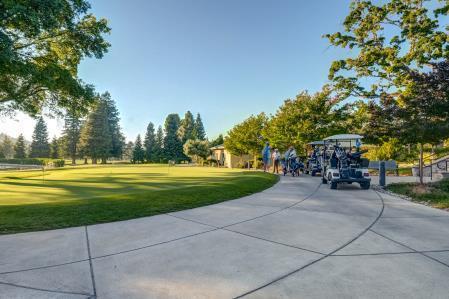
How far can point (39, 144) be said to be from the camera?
225ft

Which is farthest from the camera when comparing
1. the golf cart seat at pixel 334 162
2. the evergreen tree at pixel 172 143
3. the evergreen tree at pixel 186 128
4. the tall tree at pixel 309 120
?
the evergreen tree at pixel 186 128

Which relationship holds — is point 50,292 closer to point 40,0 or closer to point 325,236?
point 325,236

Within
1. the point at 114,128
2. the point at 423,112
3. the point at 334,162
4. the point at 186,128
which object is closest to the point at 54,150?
the point at 114,128

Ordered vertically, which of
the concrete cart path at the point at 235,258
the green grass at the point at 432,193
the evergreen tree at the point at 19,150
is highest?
the evergreen tree at the point at 19,150

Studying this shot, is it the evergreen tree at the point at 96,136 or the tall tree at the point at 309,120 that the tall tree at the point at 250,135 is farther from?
the evergreen tree at the point at 96,136

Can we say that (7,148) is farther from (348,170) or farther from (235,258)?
(235,258)

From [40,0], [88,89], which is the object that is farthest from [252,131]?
[40,0]

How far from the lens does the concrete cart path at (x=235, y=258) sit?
256 centimetres

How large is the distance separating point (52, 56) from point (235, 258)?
18450 millimetres

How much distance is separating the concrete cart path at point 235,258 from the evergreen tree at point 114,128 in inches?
2516

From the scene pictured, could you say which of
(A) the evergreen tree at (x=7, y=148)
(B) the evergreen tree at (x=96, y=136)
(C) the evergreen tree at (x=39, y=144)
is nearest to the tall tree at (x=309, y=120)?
(B) the evergreen tree at (x=96, y=136)

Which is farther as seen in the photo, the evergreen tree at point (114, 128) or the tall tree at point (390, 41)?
the evergreen tree at point (114, 128)

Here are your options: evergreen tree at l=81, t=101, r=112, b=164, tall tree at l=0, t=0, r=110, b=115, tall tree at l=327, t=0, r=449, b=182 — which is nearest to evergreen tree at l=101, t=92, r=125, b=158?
evergreen tree at l=81, t=101, r=112, b=164

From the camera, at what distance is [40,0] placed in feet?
32.6
